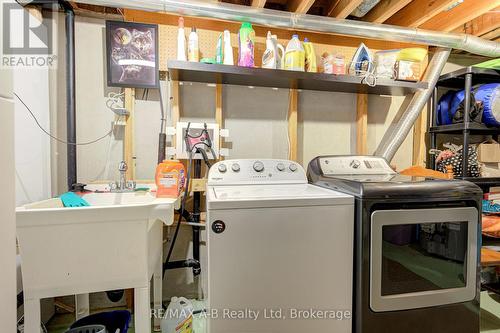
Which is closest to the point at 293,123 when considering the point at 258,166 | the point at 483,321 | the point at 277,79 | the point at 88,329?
the point at 277,79

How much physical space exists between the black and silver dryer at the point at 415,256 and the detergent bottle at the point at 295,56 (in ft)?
3.00

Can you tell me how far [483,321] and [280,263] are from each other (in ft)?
6.24

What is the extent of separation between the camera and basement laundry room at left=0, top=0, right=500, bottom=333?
3.49 feet

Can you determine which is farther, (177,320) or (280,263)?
(177,320)

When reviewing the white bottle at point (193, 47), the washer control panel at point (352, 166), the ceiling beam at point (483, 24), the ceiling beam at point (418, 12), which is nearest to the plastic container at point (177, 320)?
the washer control panel at point (352, 166)

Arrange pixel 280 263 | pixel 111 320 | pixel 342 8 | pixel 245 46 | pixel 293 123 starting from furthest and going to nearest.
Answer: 1. pixel 293 123
2. pixel 342 8
3. pixel 245 46
4. pixel 111 320
5. pixel 280 263

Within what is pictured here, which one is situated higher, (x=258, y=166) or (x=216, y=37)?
(x=216, y=37)

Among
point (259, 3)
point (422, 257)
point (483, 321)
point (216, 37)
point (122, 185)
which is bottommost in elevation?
point (483, 321)

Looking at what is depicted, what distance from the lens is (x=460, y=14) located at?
5.98 ft

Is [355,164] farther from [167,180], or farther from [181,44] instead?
[181,44]

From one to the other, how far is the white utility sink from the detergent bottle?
128 cm

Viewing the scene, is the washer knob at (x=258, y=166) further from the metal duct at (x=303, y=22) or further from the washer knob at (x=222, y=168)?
the metal duct at (x=303, y=22)

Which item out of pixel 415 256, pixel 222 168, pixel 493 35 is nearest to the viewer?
pixel 415 256

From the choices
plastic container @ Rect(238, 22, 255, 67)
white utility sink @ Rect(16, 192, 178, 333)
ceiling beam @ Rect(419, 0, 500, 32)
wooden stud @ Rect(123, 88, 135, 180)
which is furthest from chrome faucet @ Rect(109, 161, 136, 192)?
ceiling beam @ Rect(419, 0, 500, 32)
